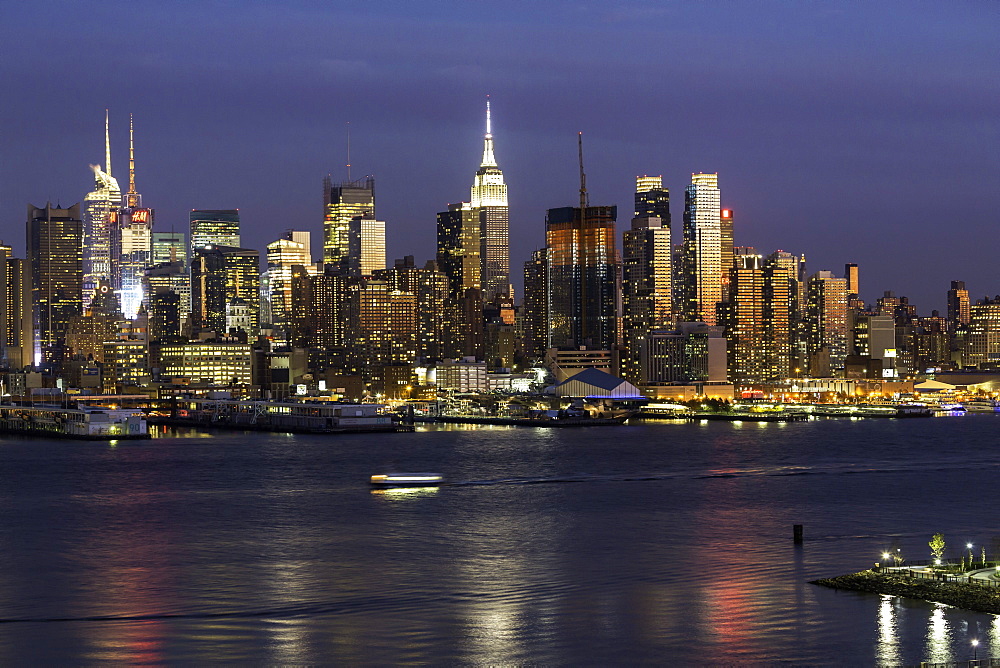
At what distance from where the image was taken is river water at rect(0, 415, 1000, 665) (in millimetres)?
27141

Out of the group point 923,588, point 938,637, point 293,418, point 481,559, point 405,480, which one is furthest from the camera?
point 293,418

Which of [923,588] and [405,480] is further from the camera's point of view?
[405,480]

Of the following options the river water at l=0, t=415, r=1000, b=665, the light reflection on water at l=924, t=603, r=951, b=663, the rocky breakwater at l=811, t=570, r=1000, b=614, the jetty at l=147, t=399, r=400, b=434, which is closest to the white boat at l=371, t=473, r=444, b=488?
the river water at l=0, t=415, r=1000, b=665

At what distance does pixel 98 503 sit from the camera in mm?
54438

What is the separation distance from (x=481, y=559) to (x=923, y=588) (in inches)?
491

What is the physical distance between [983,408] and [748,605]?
157 m

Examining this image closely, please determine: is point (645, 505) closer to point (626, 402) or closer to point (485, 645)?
point (485, 645)

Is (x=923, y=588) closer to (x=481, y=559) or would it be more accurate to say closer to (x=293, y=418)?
(x=481, y=559)

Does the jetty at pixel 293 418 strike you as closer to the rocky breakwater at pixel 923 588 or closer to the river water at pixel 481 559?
the river water at pixel 481 559

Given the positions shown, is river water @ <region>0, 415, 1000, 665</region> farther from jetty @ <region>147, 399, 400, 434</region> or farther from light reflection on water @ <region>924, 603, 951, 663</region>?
jetty @ <region>147, 399, 400, 434</region>

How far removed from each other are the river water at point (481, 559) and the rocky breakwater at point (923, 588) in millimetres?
453

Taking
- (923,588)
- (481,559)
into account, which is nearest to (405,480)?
(481,559)

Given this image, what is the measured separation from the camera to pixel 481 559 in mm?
38375

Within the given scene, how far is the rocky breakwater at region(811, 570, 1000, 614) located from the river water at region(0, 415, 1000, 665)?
453 mm
